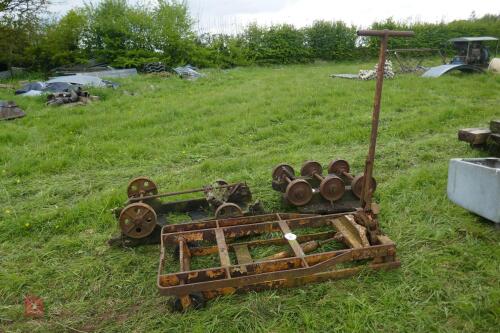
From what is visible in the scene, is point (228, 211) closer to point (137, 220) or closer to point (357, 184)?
point (137, 220)

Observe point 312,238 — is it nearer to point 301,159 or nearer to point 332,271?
point 332,271

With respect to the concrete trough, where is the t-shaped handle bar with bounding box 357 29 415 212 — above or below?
above

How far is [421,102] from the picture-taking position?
9.66 meters

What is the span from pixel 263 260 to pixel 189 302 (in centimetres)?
79

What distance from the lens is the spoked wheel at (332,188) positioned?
4.21 meters

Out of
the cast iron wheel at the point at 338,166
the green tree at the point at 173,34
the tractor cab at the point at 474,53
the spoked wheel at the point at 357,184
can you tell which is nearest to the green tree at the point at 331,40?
the green tree at the point at 173,34

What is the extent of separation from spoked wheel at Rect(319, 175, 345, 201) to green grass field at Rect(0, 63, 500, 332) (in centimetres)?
53

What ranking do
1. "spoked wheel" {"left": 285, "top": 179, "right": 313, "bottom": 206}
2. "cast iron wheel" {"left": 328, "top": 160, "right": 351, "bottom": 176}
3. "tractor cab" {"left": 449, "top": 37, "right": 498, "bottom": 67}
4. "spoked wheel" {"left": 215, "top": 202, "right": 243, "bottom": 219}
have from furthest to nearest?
"tractor cab" {"left": 449, "top": 37, "right": 498, "bottom": 67}, "cast iron wheel" {"left": 328, "top": 160, "right": 351, "bottom": 176}, "spoked wheel" {"left": 285, "top": 179, "right": 313, "bottom": 206}, "spoked wheel" {"left": 215, "top": 202, "right": 243, "bottom": 219}

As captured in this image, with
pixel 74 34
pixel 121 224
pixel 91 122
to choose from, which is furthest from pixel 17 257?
pixel 74 34

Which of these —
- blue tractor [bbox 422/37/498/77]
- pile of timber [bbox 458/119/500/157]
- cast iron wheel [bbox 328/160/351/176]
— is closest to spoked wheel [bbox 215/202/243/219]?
cast iron wheel [bbox 328/160/351/176]

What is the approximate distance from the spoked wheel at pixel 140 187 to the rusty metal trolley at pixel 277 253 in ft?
2.97

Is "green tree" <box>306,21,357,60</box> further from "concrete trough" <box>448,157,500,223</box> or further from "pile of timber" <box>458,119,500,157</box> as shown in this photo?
"concrete trough" <box>448,157,500,223</box>

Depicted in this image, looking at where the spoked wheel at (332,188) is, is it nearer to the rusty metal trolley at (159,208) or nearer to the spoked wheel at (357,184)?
the spoked wheel at (357,184)

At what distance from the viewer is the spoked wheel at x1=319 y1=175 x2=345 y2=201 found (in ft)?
13.8
